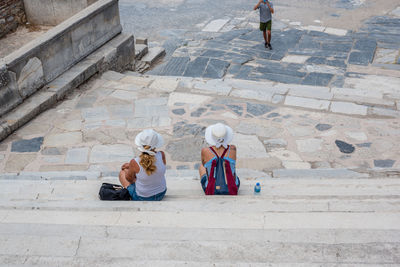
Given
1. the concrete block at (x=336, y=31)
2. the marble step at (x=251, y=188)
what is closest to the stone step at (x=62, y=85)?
the marble step at (x=251, y=188)

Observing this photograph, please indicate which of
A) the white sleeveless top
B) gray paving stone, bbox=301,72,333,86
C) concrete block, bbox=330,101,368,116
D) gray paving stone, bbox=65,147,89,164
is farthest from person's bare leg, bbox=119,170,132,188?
gray paving stone, bbox=301,72,333,86

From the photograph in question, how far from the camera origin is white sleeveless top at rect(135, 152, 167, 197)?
3928 millimetres

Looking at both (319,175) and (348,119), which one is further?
(348,119)

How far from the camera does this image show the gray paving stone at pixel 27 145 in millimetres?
5820

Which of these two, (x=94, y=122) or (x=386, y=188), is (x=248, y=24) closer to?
(x=94, y=122)

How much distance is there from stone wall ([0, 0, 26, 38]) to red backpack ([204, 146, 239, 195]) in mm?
6723

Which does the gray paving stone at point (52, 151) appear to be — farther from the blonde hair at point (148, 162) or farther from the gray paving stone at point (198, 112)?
the blonde hair at point (148, 162)

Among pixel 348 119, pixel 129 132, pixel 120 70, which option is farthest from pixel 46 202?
pixel 120 70

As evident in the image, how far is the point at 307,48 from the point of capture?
1046 cm

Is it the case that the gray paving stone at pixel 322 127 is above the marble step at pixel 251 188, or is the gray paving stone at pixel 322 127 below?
below

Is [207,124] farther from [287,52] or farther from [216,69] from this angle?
[287,52]

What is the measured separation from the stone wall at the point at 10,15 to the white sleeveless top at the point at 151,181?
6.45 metres

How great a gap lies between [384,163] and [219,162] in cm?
259

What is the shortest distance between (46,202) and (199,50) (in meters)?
7.05
